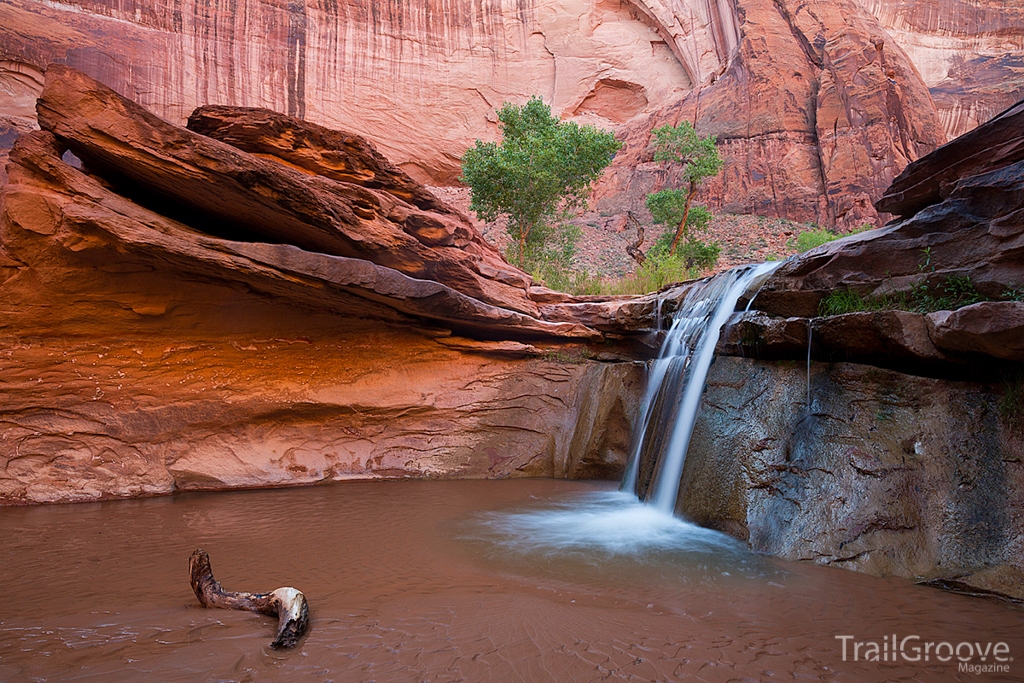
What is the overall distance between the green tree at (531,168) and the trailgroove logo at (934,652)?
11720 millimetres

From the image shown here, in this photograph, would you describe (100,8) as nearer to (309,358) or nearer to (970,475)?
(309,358)

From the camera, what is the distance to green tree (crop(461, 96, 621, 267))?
13.4m

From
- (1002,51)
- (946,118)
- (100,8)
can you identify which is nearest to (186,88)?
(100,8)

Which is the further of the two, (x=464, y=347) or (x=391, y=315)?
(x=464, y=347)

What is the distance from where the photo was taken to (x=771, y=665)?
234 cm

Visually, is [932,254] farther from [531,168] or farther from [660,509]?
[531,168]

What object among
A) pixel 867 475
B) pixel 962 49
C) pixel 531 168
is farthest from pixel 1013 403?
pixel 962 49

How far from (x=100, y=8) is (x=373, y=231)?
22554 millimetres

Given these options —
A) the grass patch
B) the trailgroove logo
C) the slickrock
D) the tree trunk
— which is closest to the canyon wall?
the tree trunk

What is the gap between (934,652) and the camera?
2518 millimetres

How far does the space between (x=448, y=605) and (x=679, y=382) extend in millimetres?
4378

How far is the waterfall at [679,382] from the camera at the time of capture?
5.68 metres

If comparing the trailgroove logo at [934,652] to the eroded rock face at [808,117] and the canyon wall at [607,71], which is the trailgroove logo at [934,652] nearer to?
the eroded rock face at [808,117]

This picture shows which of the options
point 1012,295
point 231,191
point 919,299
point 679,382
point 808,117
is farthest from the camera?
point 808,117
